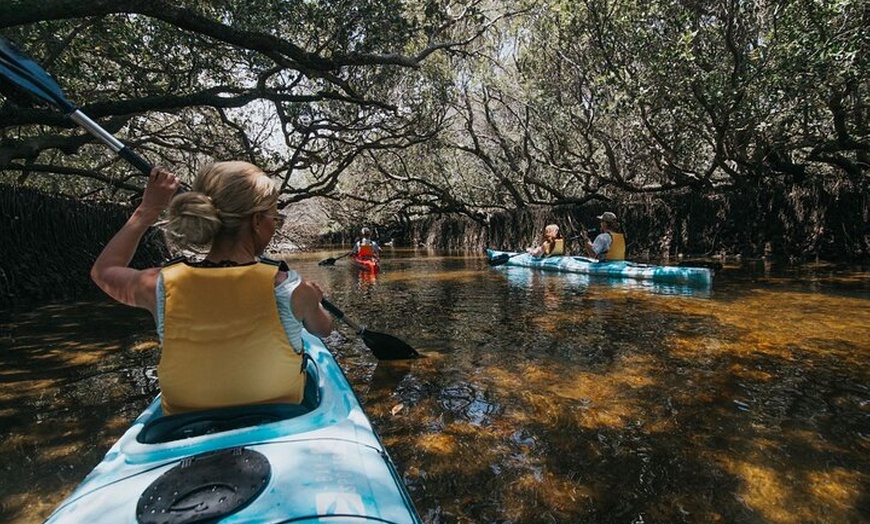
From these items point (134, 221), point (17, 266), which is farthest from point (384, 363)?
point (17, 266)

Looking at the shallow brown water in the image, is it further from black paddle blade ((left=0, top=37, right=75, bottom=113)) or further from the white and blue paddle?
black paddle blade ((left=0, top=37, right=75, bottom=113))

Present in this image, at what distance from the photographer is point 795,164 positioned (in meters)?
14.2

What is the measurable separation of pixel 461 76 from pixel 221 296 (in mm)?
17147

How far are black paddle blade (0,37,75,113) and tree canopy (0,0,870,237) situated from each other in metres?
0.31

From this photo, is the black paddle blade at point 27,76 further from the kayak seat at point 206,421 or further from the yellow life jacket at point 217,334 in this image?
the kayak seat at point 206,421

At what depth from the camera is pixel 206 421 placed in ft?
5.75

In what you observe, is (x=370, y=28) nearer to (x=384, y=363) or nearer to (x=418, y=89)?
(x=384, y=363)

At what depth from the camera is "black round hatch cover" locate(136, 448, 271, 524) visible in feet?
3.96

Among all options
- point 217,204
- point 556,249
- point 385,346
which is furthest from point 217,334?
point 556,249

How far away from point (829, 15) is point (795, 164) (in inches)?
296

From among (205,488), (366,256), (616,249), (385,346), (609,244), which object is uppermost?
(609,244)

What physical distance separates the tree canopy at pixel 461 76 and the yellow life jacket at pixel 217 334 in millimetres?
2760

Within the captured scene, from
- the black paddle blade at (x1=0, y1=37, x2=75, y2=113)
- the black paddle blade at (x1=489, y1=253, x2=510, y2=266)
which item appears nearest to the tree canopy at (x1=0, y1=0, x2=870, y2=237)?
the black paddle blade at (x1=0, y1=37, x2=75, y2=113)

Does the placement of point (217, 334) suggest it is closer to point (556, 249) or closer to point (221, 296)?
point (221, 296)
